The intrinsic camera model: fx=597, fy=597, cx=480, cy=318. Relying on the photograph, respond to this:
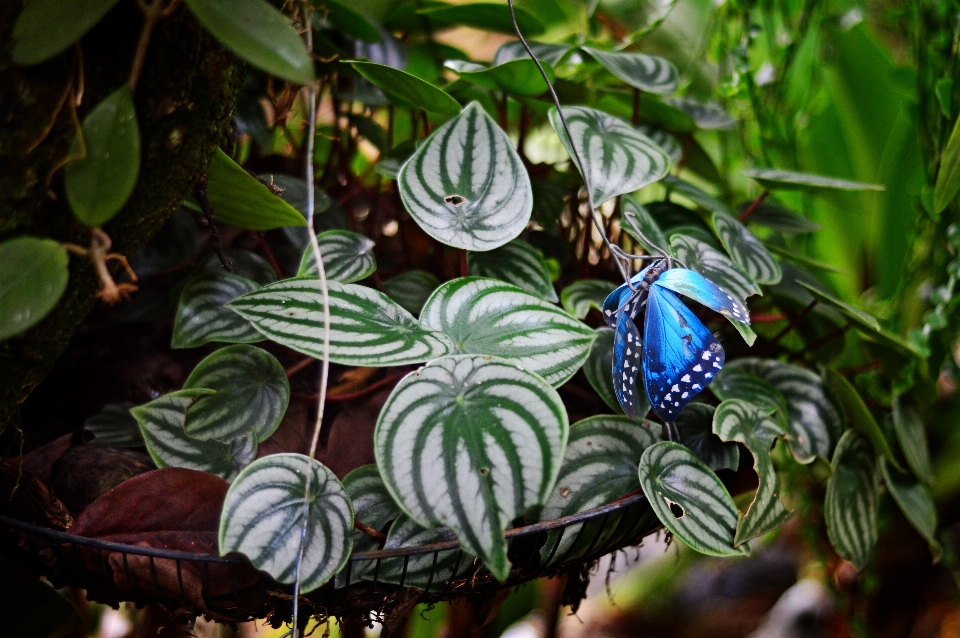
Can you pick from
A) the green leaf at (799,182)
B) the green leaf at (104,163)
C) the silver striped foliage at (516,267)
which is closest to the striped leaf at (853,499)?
the green leaf at (799,182)

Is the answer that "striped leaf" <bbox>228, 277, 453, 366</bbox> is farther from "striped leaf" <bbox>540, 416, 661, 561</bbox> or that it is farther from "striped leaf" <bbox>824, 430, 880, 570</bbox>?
"striped leaf" <bbox>824, 430, 880, 570</bbox>

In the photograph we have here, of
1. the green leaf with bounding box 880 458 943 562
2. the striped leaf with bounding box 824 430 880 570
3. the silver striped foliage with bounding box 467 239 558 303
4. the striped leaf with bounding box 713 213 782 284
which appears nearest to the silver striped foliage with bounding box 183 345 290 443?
the silver striped foliage with bounding box 467 239 558 303

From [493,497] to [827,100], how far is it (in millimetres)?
1252

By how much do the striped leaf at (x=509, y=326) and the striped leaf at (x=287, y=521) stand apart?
0.17 meters

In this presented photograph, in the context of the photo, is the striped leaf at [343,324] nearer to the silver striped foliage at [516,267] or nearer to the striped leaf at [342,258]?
the striped leaf at [342,258]

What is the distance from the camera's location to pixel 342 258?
65 cm

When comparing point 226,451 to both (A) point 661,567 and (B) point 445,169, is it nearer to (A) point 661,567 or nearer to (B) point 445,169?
(B) point 445,169

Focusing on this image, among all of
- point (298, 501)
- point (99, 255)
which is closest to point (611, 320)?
point (298, 501)

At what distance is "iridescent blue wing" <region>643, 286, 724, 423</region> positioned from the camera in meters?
0.49

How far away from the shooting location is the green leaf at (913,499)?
2.61ft

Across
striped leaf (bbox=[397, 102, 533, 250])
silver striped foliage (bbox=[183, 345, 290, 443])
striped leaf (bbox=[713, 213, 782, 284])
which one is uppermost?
striped leaf (bbox=[397, 102, 533, 250])

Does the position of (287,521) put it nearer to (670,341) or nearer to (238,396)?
(238,396)

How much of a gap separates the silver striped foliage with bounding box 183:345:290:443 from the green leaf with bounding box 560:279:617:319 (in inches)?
12.5

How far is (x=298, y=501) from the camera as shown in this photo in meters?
0.50
